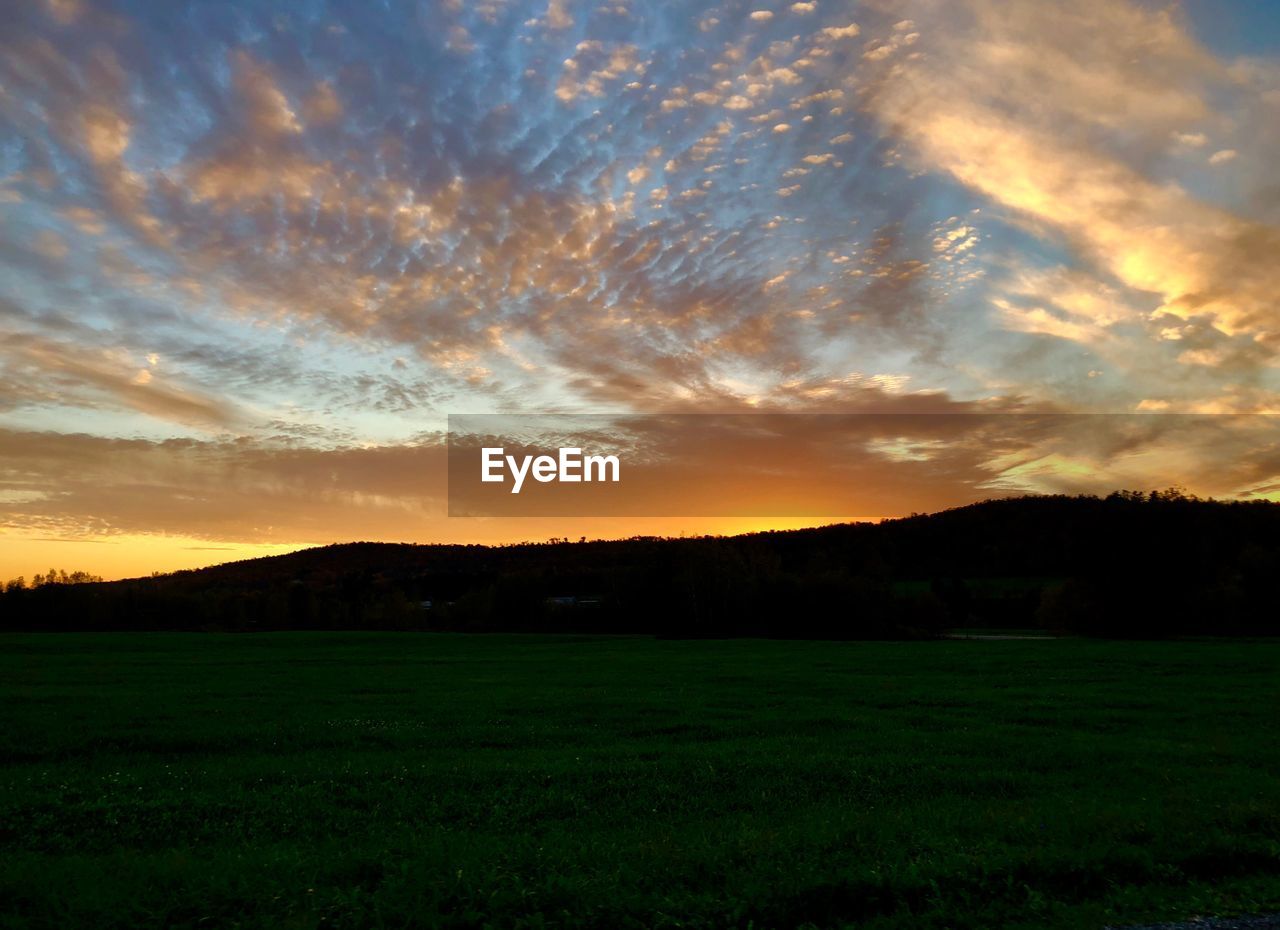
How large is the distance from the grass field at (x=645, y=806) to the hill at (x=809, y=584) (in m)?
55.6

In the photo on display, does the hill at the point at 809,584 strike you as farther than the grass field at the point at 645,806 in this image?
Yes

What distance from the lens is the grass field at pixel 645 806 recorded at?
8.91 metres

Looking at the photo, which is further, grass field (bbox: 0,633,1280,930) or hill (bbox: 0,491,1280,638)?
hill (bbox: 0,491,1280,638)

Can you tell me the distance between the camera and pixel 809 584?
95.6 m

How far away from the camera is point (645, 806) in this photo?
13.8m

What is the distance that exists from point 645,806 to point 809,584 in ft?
276

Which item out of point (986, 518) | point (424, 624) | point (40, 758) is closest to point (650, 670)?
point (40, 758)

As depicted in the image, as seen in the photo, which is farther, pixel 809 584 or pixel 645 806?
pixel 809 584

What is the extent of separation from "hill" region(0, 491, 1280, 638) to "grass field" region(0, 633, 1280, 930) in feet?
182

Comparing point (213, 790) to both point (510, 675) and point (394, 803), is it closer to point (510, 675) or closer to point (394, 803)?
point (394, 803)

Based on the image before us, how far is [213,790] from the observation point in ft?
49.6

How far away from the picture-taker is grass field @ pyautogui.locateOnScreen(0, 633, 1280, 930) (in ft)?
29.2

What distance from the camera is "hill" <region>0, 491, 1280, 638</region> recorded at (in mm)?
81188

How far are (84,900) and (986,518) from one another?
13341cm
